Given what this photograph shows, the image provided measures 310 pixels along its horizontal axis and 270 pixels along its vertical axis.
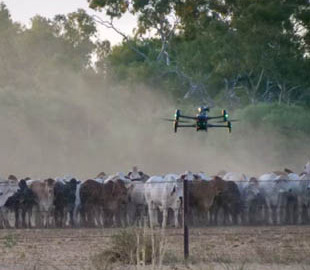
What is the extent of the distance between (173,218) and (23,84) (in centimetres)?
5474

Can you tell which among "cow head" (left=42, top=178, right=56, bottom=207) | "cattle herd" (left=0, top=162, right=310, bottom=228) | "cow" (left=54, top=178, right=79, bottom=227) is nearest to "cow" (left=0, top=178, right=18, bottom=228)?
"cattle herd" (left=0, top=162, right=310, bottom=228)

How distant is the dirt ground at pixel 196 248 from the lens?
1889 cm

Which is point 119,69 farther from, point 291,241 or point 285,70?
point 291,241

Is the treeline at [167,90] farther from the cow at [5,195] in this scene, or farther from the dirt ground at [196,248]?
the dirt ground at [196,248]

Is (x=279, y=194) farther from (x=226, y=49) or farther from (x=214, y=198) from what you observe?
(x=226, y=49)

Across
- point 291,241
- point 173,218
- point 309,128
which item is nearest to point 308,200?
point 173,218

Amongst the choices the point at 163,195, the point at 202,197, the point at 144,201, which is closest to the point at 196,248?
the point at 202,197

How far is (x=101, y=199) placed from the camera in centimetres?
3356

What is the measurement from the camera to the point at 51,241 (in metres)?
25.2

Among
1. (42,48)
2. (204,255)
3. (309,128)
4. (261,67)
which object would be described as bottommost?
(204,255)

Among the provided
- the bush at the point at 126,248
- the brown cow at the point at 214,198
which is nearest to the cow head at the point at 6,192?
the brown cow at the point at 214,198

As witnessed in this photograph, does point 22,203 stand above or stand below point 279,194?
below

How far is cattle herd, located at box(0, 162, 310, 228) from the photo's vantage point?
32688mm

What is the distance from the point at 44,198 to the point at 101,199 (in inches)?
74.0
